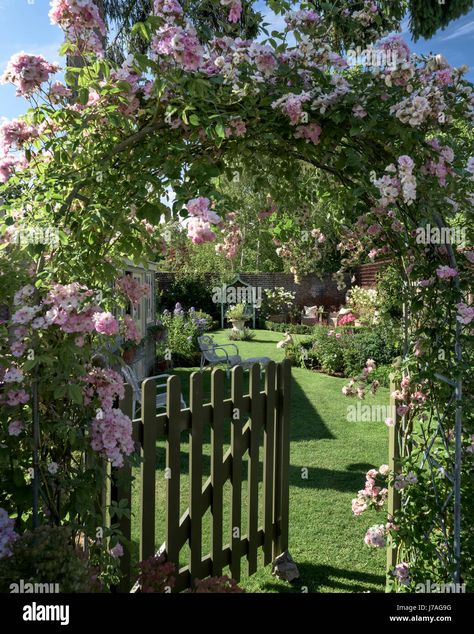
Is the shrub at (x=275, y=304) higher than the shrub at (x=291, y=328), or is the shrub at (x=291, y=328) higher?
the shrub at (x=275, y=304)

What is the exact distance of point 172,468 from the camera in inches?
99.0

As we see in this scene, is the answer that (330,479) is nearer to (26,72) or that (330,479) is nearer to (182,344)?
(26,72)

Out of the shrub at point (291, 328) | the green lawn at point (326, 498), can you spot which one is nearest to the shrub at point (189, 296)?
the shrub at point (291, 328)

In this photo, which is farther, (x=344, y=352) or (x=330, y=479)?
(x=344, y=352)

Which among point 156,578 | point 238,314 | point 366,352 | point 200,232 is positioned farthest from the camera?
point 238,314

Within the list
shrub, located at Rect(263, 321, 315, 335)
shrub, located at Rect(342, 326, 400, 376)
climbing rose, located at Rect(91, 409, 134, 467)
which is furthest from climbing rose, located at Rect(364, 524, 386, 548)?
shrub, located at Rect(263, 321, 315, 335)

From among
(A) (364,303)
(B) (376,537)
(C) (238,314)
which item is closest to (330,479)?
(B) (376,537)

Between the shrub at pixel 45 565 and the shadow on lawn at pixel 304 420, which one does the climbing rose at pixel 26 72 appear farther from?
the shadow on lawn at pixel 304 420

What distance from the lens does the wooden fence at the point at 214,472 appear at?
239 cm

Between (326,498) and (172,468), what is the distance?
7.49ft

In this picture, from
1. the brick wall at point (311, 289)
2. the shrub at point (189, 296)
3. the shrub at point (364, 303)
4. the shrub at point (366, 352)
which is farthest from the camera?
the brick wall at point (311, 289)

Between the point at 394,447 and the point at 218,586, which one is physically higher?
the point at 394,447

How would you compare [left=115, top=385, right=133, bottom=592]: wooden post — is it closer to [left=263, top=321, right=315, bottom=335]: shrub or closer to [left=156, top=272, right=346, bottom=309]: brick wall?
[left=263, top=321, right=315, bottom=335]: shrub

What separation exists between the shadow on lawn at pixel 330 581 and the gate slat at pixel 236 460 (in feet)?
1.03
